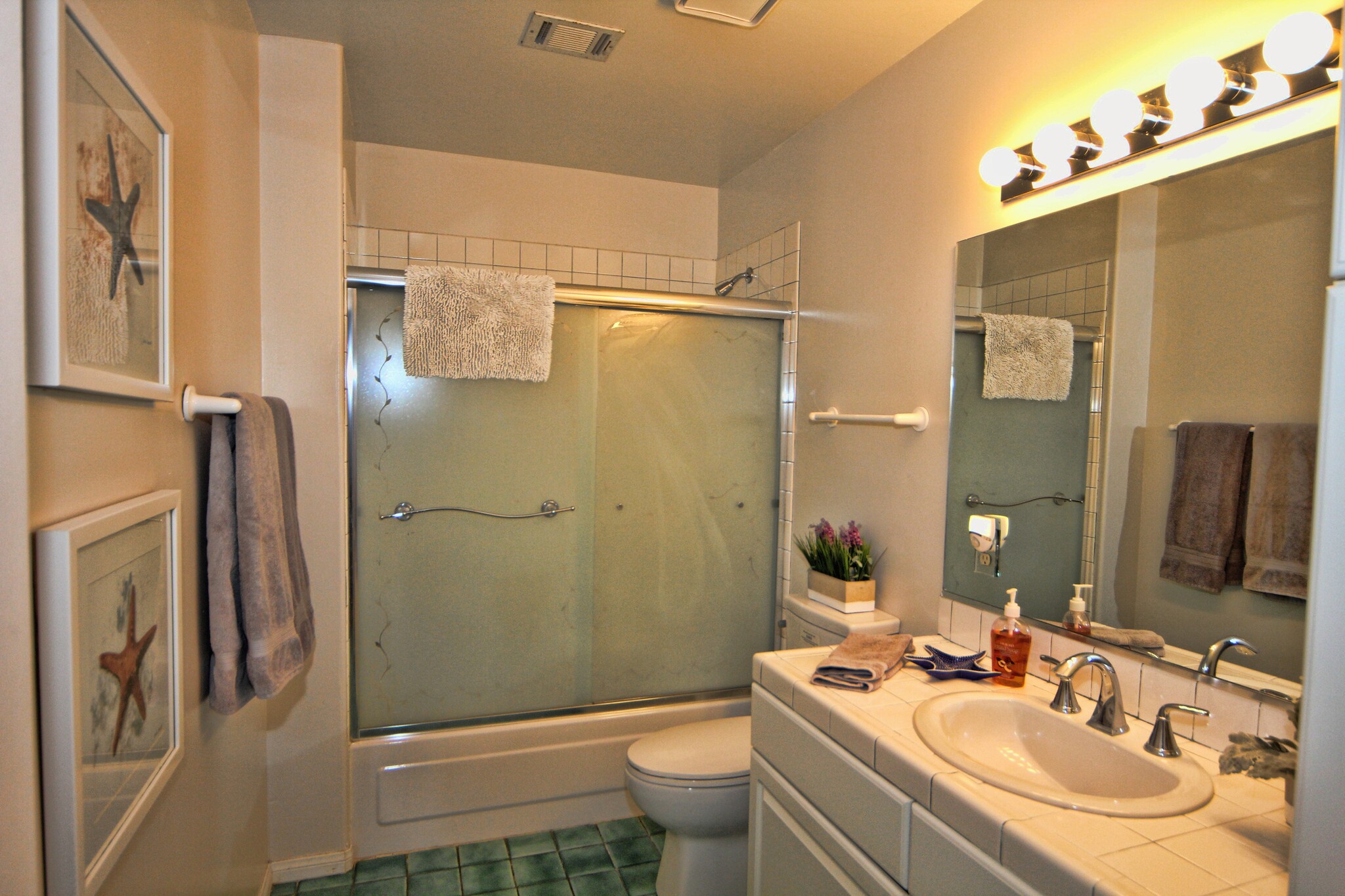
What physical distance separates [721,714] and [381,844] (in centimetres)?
113

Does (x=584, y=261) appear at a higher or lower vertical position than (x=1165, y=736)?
higher

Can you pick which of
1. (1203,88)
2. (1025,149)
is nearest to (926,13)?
(1025,149)

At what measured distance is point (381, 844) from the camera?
86.8 inches

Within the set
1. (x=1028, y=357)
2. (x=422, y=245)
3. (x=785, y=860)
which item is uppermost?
(x=422, y=245)

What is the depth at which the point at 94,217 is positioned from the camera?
85 centimetres

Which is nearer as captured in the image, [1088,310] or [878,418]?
[1088,310]

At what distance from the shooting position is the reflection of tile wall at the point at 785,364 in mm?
2545

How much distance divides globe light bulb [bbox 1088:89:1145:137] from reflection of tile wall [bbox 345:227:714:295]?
183cm

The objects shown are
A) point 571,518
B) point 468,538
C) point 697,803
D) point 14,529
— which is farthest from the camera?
point 571,518

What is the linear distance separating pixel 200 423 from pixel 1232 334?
1.80 m

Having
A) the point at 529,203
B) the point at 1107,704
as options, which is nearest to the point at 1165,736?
the point at 1107,704

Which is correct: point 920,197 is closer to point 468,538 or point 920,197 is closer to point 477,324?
point 477,324

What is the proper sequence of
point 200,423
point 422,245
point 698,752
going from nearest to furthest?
point 200,423 → point 698,752 → point 422,245

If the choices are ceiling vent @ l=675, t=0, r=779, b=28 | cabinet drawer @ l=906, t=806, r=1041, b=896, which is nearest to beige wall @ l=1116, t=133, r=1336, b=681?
cabinet drawer @ l=906, t=806, r=1041, b=896
